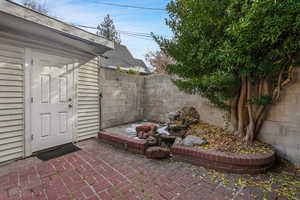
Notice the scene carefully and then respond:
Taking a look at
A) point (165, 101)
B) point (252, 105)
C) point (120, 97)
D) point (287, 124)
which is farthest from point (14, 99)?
point (287, 124)

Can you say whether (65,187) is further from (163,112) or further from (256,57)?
(163,112)

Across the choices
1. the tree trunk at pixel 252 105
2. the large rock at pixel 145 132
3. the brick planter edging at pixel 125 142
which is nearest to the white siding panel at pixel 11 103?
the brick planter edging at pixel 125 142

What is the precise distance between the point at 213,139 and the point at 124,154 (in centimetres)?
183

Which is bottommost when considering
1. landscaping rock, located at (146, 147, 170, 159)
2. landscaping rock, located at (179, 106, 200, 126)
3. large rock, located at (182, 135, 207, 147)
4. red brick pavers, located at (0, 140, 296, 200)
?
red brick pavers, located at (0, 140, 296, 200)

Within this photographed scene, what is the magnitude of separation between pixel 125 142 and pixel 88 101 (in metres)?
1.54

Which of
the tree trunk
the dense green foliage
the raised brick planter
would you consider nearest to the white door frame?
the dense green foliage

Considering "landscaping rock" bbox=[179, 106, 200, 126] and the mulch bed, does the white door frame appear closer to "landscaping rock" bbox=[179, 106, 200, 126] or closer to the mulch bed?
the mulch bed

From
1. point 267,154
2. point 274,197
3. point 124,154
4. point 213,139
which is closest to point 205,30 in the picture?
point 213,139

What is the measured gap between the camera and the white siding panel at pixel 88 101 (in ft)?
11.1

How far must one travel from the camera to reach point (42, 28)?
233cm

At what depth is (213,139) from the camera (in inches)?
108

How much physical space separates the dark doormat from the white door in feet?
0.36

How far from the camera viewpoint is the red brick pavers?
162 cm

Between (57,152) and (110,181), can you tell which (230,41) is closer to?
(110,181)
